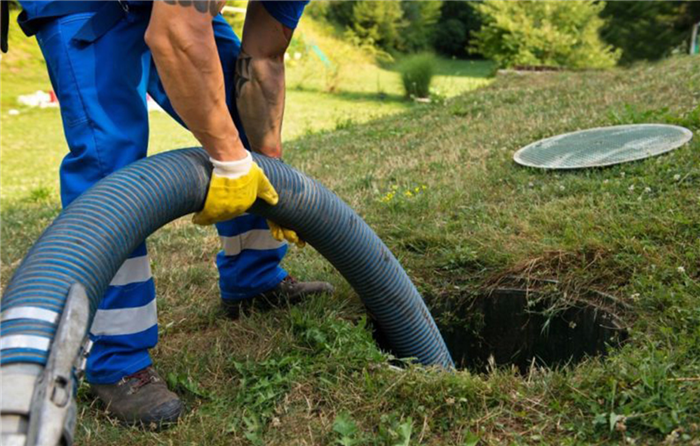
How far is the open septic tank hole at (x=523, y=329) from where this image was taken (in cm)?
276

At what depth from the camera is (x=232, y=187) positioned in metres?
2.09

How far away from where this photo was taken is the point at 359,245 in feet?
8.25

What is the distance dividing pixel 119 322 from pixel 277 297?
0.76m

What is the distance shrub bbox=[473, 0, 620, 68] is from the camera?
16375 millimetres

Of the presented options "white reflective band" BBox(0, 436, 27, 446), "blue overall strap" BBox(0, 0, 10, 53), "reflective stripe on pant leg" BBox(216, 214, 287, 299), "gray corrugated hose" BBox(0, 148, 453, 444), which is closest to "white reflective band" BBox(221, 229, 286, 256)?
"reflective stripe on pant leg" BBox(216, 214, 287, 299)

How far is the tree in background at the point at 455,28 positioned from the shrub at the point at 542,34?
13.1 metres

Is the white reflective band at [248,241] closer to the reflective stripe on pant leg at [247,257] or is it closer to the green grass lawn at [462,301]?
the reflective stripe on pant leg at [247,257]

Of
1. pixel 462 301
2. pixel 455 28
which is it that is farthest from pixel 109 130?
pixel 455 28

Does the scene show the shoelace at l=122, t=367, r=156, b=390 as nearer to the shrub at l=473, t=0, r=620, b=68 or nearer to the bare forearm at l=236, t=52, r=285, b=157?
the bare forearm at l=236, t=52, r=285, b=157

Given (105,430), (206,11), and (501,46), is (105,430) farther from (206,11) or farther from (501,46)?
(501,46)

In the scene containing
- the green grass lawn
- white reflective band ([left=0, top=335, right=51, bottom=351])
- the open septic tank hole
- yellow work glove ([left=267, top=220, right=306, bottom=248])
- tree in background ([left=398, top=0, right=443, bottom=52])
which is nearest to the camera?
white reflective band ([left=0, top=335, right=51, bottom=351])

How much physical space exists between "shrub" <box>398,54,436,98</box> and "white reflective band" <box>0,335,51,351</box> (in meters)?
15.0

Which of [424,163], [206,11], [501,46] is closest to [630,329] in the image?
[206,11]

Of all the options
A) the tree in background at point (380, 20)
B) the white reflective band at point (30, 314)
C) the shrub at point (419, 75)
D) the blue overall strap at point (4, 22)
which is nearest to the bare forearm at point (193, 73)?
the white reflective band at point (30, 314)
